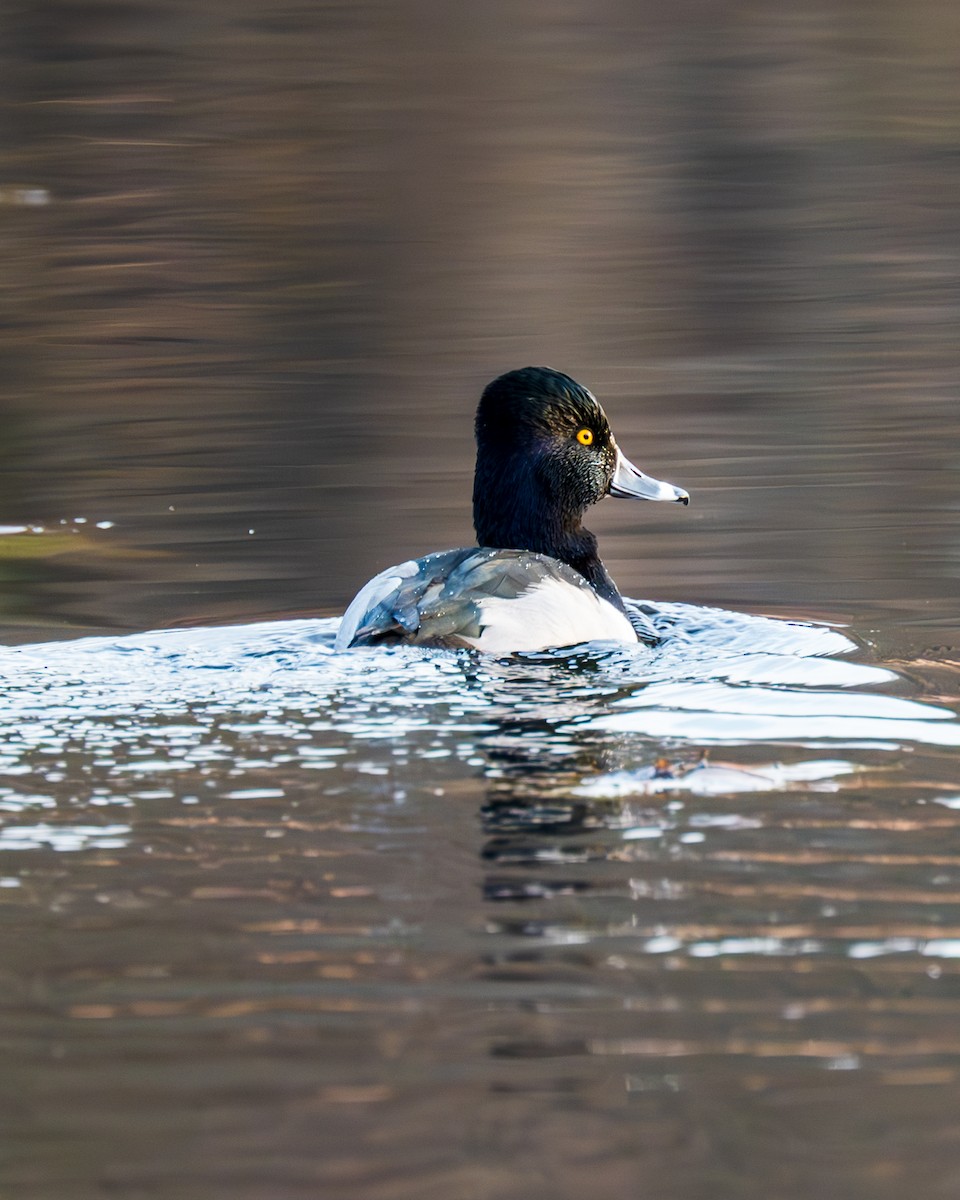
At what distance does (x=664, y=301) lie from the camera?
14.1 metres

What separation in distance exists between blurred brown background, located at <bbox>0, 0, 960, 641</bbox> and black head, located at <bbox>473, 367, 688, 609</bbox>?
0.81 metres

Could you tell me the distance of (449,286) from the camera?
14.7 metres

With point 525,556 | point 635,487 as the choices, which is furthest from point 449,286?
point 525,556

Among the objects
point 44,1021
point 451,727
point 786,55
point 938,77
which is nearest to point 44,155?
point 786,55

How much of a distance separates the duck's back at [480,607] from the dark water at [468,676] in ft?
0.35

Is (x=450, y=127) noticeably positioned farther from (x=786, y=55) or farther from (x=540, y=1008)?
(x=540, y=1008)

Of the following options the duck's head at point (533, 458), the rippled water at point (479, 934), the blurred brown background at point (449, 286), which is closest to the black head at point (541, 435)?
the duck's head at point (533, 458)

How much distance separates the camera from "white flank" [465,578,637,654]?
19.3ft

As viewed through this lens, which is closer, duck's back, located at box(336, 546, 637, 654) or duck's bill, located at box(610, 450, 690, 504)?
duck's back, located at box(336, 546, 637, 654)

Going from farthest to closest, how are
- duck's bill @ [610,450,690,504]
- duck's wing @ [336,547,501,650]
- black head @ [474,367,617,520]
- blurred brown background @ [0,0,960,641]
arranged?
blurred brown background @ [0,0,960,641]
duck's bill @ [610,450,690,504]
black head @ [474,367,617,520]
duck's wing @ [336,547,501,650]

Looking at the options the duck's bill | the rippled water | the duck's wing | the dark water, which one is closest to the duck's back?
the duck's wing

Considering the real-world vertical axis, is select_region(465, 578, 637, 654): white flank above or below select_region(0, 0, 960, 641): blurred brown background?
below

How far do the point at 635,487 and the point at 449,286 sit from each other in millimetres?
7552

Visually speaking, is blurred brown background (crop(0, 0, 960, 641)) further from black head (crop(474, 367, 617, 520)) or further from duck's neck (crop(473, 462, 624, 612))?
black head (crop(474, 367, 617, 520))
